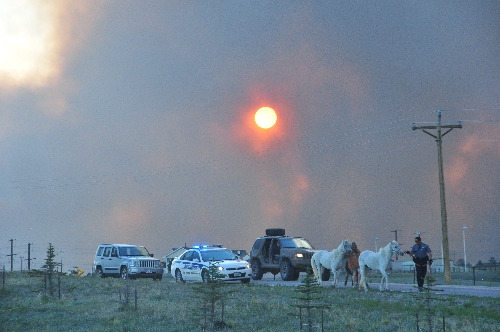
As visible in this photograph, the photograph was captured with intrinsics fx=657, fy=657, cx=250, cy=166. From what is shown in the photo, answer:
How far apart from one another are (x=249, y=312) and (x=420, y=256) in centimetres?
774

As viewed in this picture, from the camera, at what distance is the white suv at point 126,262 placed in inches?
1544

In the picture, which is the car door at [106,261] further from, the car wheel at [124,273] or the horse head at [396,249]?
the horse head at [396,249]

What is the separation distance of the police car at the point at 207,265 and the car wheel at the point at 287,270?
263 centimetres

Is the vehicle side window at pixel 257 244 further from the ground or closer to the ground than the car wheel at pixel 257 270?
further from the ground

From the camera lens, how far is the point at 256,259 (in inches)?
1487

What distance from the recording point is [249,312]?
1948 centimetres

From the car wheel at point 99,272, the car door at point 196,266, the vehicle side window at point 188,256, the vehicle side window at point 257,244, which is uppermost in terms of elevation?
the vehicle side window at point 257,244

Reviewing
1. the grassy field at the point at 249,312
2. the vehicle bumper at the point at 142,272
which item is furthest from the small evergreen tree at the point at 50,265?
the vehicle bumper at the point at 142,272

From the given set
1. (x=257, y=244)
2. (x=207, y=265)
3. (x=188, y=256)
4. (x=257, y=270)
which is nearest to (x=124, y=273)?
(x=188, y=256)

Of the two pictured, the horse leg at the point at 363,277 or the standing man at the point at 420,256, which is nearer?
the standing man at the point at 420,256

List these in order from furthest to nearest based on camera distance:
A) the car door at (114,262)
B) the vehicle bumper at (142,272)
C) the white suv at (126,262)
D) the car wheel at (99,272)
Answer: the car wheel at (99,272)
the car door at (114,262)
the white suv at (126,262)
the vehicle bumper at (142,272)

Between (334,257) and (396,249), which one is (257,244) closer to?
(334,257)

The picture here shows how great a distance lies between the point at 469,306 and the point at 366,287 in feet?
20.8

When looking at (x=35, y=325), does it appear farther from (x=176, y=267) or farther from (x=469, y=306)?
(x=176, y=267)
